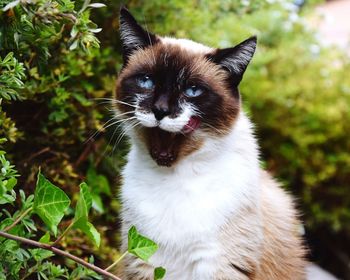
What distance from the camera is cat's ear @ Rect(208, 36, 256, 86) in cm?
231

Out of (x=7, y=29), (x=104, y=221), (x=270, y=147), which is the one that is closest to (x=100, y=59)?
(x=104, y=221)

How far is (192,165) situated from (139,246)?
544 millimetres

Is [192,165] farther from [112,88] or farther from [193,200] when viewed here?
[112,88]

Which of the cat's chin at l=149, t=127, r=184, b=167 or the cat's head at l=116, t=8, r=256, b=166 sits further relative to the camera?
the cat's chin at l=149, t=127, r=184, b=167

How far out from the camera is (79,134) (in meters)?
3.02

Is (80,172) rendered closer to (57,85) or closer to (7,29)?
(57,85)

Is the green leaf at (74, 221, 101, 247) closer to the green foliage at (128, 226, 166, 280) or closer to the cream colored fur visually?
the green foliage at (128, 226, 166, 280)

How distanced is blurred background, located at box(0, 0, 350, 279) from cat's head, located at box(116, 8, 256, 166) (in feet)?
0.71

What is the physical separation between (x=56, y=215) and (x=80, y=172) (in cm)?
138

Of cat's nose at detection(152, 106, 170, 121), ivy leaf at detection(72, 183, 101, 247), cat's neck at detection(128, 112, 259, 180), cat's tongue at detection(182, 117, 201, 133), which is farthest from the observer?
cat's neck at detection(128, 112, 259, 180)

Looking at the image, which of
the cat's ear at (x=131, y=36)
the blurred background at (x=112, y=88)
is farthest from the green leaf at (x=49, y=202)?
the cat's ear at (x=131, y=36)

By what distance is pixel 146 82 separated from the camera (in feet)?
7.55

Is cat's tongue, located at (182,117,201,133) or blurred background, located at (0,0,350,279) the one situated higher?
cat's tongue, located at (182,117,201,133)

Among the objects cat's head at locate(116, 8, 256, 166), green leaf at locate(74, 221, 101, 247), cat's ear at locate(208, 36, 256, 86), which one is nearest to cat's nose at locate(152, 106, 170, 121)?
cat's head at locate(116, 8, 256, 166)
